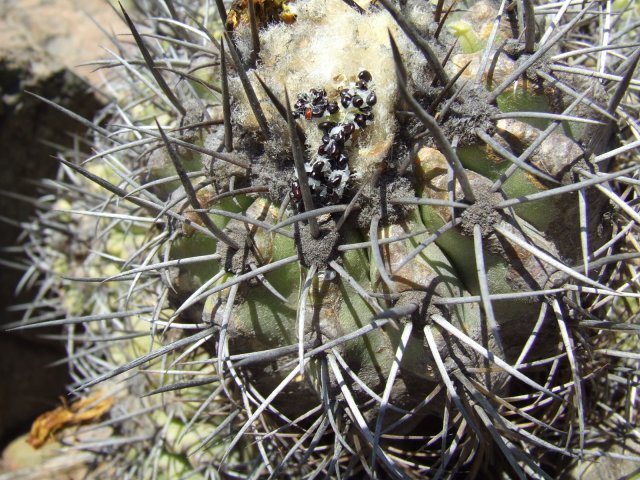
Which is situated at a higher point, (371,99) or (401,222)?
(371,99)

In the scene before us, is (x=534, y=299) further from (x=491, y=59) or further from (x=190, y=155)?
(x=190, y=155)

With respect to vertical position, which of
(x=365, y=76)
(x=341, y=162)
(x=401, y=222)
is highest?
(x=365, y=76)

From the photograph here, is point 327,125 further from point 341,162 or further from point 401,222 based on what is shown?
point 401,222

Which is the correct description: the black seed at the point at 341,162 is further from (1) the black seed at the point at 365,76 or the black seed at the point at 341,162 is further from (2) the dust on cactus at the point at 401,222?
(1) the black seed at the point at 365,76

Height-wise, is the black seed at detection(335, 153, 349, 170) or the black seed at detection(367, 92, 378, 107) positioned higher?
the black seed at detection(367, 92, 378, 107)

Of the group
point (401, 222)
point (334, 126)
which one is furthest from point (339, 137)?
point (401, 222)

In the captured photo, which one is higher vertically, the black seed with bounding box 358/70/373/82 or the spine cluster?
the black seed with bounding box 358/70/373/82

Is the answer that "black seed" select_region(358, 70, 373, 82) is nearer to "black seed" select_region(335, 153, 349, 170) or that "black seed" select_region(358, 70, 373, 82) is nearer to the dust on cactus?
the dust on cactus

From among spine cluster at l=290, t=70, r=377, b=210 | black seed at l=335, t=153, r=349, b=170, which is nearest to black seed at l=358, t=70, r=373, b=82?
spine cluster at l=290, t=70, r=377, b=210

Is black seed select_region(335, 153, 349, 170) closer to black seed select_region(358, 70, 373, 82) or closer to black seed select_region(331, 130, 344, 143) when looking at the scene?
black seed select_region(331, 130, 344, 143)
